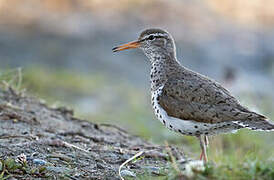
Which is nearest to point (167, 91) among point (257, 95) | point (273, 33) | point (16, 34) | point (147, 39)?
point (147, 39)

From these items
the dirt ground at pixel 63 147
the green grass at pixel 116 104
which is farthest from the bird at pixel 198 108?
the green grass at pixel 116 104

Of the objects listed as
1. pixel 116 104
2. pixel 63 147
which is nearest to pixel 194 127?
pixel 63 147

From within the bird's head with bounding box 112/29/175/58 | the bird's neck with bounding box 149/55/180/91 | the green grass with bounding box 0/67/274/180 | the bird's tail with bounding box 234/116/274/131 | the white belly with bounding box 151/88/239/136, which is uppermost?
the green grass with bounding box 0/67/274/180

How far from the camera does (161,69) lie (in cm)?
609

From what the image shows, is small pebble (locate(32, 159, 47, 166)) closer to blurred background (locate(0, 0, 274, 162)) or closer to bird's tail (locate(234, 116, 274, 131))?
bird's tail (locate(234, 116, 274, 131))

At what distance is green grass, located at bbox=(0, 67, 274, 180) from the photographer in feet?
28.4

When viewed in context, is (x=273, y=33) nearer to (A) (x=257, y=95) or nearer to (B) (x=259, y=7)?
(B) (x=259, y=7)

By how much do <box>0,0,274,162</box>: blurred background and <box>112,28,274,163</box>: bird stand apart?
17.7 feet

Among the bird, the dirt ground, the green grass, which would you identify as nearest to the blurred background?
the green grass

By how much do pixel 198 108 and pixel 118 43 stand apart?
9947mm

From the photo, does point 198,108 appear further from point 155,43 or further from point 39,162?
point 39,162

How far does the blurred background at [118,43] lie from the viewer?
40.9 ft

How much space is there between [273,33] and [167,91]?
1177 cm

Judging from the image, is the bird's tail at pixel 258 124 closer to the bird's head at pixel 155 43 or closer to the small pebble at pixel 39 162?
the bird's head at pixel 155 43
